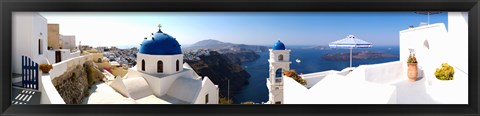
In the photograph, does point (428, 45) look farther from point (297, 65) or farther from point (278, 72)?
point (278, 72)

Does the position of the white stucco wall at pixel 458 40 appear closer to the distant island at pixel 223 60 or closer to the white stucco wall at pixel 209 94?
the distant island at pixel 223 60

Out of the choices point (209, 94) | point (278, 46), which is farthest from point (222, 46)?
point (278, 46)

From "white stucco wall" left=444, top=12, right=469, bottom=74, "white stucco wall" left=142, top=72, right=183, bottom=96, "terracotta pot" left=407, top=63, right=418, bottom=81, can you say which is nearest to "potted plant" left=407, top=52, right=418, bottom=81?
"terracotta pot" left=407, top=63, right=418, bottom=81

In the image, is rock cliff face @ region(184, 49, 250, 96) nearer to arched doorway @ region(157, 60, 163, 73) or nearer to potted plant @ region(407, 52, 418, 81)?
arched doorway @ region(157, 60, 163, 73)

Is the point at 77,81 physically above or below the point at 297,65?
below
